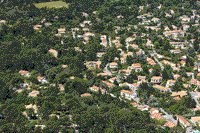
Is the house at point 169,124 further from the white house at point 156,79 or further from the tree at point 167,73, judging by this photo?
the tree at point 167,73

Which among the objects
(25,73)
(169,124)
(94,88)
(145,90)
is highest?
(169,124)

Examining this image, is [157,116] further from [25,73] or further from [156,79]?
[25,73]

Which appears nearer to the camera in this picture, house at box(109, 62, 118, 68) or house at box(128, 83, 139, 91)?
house at box(128, 83, 139, 91)

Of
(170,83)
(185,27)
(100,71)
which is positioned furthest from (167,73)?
(185,27)

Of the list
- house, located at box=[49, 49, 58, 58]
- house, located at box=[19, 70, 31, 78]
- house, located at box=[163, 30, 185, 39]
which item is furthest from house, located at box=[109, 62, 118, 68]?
house, located at box=[163, 30, 185, 39]

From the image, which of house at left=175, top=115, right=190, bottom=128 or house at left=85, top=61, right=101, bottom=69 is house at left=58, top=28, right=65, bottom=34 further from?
house at left=175, top=115, right=190, bottom=128

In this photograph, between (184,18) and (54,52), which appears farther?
(184,18)

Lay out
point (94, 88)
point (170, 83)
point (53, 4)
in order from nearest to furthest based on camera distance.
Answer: point (94, 88) → point (170, 83) → point (53, 4)

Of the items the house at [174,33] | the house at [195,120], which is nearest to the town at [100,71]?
the house at [195,120]
